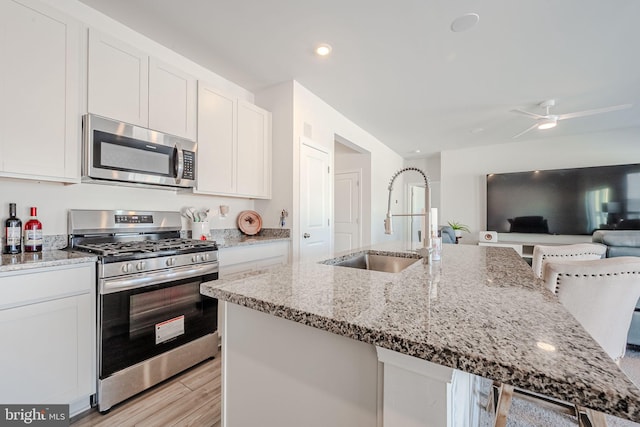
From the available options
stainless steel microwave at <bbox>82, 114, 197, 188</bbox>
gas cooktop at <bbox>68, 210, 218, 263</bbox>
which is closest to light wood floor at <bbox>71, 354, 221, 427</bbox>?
gas cooktop at <bbox>68, 210, 218, 263</bbox>

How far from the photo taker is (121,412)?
5.31 ft

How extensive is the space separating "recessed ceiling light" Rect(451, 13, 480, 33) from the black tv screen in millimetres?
4023

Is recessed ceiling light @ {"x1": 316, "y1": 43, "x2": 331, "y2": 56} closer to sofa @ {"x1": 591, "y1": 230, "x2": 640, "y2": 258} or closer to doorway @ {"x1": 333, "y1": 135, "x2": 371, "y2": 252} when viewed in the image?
doorway @ {"x1": 333, "y1": 135, "x2": 371, "y2": 252}

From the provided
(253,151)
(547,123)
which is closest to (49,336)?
(253,151)

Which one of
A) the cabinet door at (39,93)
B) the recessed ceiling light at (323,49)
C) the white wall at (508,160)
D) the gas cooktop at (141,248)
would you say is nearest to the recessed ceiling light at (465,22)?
the recessed ceiling light at (323,49)

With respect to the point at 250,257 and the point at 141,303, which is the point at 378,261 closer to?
the point at 250,257

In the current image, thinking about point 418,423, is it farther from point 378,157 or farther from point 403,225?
point 403,225

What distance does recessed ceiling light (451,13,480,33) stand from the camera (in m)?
2.04

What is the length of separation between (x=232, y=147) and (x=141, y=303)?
5.34 feet

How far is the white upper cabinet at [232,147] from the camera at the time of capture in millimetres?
2566

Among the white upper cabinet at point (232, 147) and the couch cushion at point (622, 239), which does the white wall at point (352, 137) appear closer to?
the white upper cabinet at point (232, 147)

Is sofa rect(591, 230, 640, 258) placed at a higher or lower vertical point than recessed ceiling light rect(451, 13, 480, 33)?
lower

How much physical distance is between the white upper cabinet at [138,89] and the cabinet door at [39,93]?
12 cm

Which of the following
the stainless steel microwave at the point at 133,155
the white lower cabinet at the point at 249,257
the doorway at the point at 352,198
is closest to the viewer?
the stainless steel microwave at the point at 133,155
